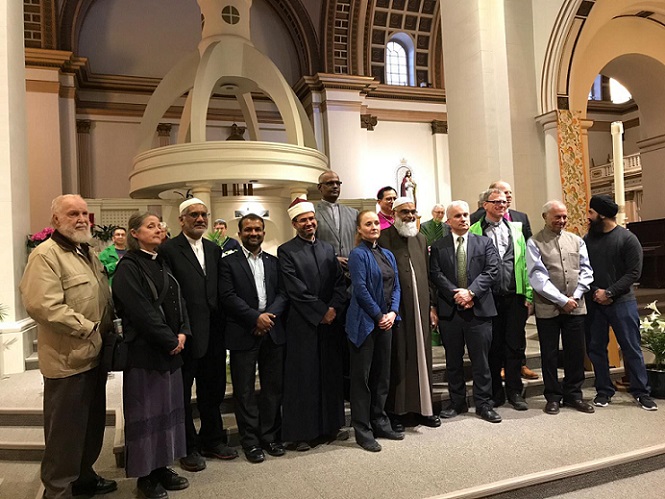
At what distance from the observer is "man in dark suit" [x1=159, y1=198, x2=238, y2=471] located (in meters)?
3.82

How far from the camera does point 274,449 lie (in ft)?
13.2

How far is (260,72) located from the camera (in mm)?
12016

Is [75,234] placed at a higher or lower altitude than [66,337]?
higher

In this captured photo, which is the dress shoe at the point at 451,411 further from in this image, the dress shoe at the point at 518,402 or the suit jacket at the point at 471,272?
the suit jacket at the point at 471,272

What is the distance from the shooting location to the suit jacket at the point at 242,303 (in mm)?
3943

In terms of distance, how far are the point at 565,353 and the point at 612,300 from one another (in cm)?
62

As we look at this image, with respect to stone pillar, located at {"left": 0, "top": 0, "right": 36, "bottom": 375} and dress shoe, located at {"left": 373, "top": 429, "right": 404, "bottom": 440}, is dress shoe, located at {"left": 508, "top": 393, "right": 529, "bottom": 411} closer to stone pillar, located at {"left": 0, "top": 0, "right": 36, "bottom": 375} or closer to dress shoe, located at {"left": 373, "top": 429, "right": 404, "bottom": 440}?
dress shoe, located at {"left": 373, "top": 429, "right": 404, "bottom": 440}

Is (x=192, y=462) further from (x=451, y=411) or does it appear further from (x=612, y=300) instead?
(x=612, y=300)

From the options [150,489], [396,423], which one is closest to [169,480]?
[150,489]

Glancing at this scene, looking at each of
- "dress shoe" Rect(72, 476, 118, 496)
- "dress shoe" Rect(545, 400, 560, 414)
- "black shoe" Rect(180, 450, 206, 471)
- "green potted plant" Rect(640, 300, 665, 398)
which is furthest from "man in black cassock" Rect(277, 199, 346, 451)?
"green potted plant" Rect(640, 300, 665, 398)

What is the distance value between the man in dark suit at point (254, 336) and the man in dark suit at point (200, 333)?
0.29ft

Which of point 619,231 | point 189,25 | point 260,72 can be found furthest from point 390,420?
point 189,25

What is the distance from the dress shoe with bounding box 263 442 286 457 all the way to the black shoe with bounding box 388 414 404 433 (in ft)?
2.96

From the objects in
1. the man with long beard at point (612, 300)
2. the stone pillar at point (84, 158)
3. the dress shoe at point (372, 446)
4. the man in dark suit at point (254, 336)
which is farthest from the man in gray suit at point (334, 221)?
the stone pillar at point (84, 158)
